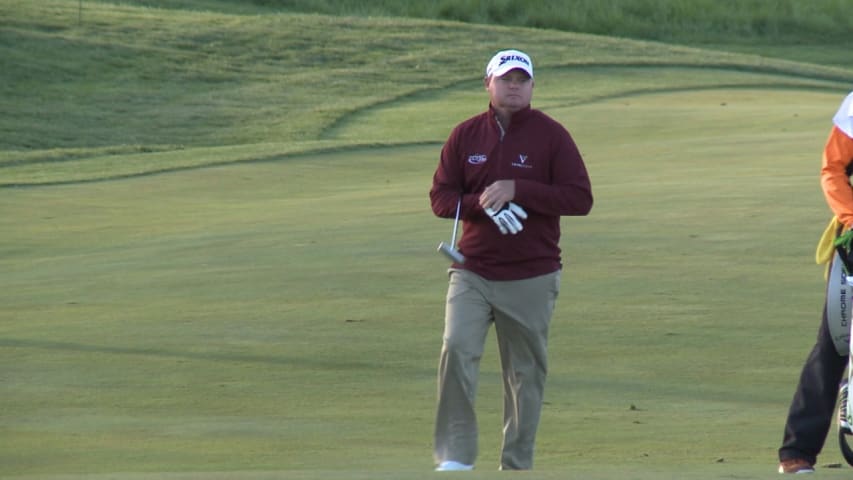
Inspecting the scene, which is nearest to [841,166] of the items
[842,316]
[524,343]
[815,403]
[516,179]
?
[842,316]

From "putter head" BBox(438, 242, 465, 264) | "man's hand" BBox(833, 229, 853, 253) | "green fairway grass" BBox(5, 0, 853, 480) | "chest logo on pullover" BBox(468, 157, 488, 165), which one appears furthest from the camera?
"green fairway grass" BBox(5, 0, 853, 480)

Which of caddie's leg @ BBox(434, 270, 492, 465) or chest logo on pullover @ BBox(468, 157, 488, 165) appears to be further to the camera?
chest logo on pullover @ BBox(468, 157, 488, 165)

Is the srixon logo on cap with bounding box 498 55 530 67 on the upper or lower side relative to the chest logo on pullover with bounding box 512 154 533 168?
upper

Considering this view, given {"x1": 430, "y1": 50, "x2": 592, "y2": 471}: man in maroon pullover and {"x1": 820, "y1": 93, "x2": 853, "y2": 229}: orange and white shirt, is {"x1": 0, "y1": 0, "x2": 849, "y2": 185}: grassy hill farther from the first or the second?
{"x1": 820, "y1": 93, "x2": 853, "y2": 229}: orange and white shirt

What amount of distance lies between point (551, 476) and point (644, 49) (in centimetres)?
3673

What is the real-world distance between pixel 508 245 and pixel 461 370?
22.6 inches

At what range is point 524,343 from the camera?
23.5ft

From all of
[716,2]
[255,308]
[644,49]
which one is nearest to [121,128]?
[644,49]

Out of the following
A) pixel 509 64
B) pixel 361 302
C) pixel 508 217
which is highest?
pixel 509 64

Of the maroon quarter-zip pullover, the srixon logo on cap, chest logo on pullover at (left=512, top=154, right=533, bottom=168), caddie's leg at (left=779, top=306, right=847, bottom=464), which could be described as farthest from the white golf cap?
caddie's leg at (left=779, top=306, right=847, bottom=464)

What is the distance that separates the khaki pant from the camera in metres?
6.94

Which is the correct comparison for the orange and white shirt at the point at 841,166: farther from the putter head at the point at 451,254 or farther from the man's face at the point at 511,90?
the putter head at the point at 451,254

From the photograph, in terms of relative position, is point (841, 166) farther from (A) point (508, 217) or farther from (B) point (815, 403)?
(A) point (508, 217)

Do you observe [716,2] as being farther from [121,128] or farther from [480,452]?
[480,452]
